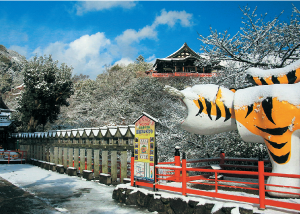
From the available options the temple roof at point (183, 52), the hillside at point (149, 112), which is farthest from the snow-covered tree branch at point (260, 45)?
the temple roof at point (183, 52)

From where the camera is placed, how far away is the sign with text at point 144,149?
6812mm

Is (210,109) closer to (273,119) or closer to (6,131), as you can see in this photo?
(273,119)

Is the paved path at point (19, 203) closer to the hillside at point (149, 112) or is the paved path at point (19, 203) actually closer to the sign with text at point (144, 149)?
the sign with text at point (144, 149)

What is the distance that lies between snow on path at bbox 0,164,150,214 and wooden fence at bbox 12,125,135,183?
0.82m

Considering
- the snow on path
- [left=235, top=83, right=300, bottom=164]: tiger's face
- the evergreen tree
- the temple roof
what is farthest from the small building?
[left=235, top=83, right=300, bottom=164]: tiger's face

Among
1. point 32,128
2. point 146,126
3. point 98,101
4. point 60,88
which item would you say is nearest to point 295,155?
point 146,126

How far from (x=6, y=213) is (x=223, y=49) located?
9.66m

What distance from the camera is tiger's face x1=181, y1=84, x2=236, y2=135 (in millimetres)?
6254

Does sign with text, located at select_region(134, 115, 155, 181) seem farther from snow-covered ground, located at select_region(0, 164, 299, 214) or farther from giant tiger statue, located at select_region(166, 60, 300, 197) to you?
giant tiger statue, located at select_region(166, 60, 300, 197)

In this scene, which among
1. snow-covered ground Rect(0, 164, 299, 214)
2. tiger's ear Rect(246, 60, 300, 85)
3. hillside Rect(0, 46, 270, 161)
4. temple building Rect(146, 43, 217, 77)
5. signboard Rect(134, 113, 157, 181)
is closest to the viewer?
tiger's ear Rect(246, 60, 300, 85)

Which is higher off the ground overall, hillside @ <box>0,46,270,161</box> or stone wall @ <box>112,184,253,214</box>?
hillside @ <box>0,46,270,161</box>

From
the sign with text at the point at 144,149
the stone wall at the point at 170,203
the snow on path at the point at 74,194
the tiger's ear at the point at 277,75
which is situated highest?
the tiger's ear at the point at 277,75

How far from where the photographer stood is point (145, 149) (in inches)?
279

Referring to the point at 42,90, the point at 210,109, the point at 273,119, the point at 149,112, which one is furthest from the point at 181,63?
the point at 273,119
